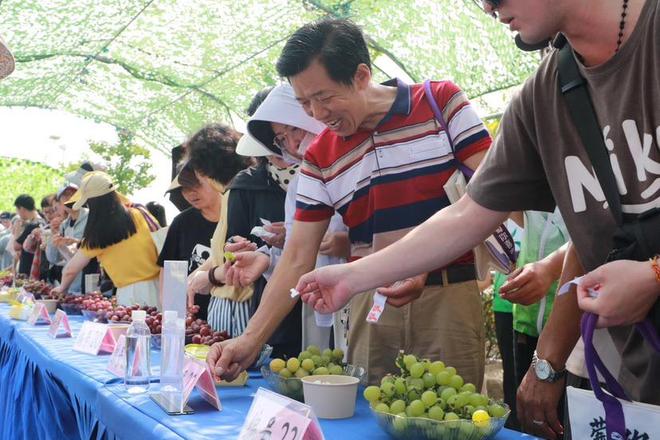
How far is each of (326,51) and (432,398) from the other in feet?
3.10

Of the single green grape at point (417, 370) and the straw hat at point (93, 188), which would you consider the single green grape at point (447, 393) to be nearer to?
the single green grape at point (417, 370)

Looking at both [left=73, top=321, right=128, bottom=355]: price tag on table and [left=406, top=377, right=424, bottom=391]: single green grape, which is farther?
[left=73, top=321, right=128, bottom=355]: price tag on table

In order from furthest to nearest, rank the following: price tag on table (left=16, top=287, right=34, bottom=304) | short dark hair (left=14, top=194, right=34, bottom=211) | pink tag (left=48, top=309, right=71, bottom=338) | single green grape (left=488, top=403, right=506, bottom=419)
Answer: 1. short dark hair (left=14, top=194, right=34, bottom=211)
2. price tag on table (left=16, top=287, right=34, bottom=304)
3. pink tag (left=48, top=309, right=71, bottom=338)
4. single green grape (left=488, top=403, right=506, bottom=419)

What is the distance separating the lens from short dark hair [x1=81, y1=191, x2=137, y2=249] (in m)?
3.90

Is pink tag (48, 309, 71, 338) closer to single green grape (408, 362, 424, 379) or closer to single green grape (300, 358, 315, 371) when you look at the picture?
single green grape (300, 358, 315, 371)

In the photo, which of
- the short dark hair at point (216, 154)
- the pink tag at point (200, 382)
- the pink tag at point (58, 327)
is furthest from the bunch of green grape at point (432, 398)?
the short dark hair at point (216, 154)

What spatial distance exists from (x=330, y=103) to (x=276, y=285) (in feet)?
1.57

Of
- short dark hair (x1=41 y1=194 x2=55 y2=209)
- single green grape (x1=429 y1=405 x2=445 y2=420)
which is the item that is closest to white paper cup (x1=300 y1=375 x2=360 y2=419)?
single green grape (x1=429 y1=405 x2=445 y2=420)

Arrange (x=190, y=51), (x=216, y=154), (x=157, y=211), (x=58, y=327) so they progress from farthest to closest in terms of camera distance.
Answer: (x=190, y=51), (x=157, y=211), (x=216, y=154), (x=58, y=327)

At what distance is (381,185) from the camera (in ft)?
5.64

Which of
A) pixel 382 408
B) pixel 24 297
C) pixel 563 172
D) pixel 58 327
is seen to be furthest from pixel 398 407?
pixel 24 297

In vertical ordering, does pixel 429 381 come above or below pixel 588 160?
below

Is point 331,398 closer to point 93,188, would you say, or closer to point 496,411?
point 496,411

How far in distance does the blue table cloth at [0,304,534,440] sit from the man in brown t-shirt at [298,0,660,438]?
0.23m
